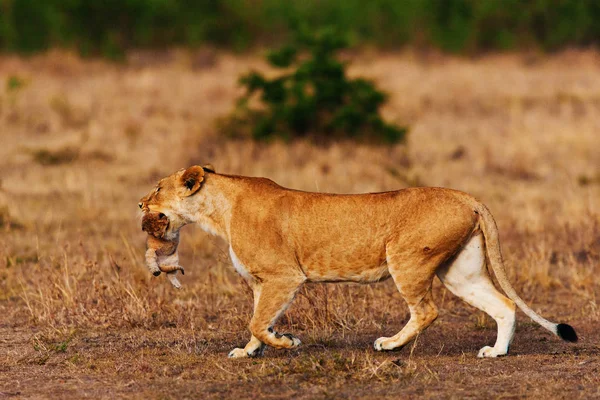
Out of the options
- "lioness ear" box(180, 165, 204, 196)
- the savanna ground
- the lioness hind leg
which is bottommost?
the savanna ground

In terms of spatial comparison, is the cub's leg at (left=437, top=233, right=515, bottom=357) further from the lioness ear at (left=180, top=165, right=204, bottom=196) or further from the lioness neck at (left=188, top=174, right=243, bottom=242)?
the lioness ear at (left=180, top=165, right=204, bottom=196)

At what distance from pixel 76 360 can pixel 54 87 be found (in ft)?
51.8

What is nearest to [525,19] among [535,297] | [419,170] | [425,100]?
[425,100]

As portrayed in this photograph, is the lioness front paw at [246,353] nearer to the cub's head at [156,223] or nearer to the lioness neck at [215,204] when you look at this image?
the lioness neck at [215,204]

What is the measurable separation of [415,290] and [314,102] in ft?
33.1

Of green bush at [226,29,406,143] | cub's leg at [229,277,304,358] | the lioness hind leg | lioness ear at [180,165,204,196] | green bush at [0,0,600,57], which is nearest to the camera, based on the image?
cub's leg at [229,277,304,358]

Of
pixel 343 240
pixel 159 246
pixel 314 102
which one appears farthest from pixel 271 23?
pixel 343 240

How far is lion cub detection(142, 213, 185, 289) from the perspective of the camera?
6652mm

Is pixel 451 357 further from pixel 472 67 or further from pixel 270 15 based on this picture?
pixel 270 15

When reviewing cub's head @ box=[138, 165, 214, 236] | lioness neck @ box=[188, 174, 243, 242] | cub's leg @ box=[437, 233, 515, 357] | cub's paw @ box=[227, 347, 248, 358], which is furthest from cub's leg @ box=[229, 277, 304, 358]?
cub's leg @ box=[437, 233, 515, 357]

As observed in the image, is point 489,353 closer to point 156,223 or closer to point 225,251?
point 156,223

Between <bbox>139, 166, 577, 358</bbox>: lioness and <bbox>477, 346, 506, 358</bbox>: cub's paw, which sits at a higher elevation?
<bbox>139, 166, 577, 358</bbox>: lioness

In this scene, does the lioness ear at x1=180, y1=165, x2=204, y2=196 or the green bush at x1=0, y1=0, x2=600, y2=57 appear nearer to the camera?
the lioness ear at x1=180, y1=165, x2=204, y2=196

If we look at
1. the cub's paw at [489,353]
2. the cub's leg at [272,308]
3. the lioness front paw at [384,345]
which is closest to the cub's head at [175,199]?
the cub's leg at [272,308]
